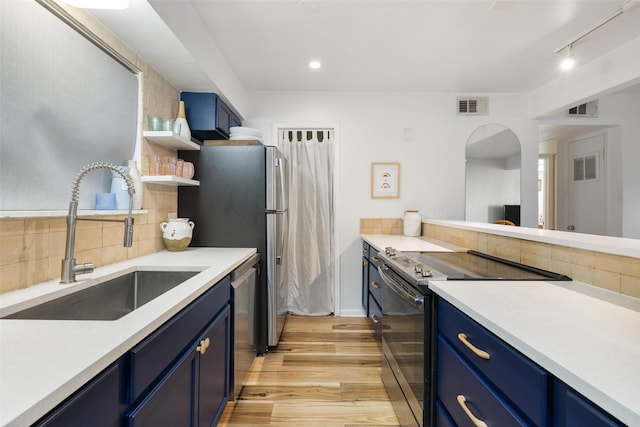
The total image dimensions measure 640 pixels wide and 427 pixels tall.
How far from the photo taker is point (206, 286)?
1209mm

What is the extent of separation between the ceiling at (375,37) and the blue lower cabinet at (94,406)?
1554 mm

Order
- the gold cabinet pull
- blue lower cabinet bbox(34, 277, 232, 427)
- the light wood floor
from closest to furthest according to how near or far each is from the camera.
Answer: blue lower cabinet bbox(34, 277, 232, 427)
the gold cabinet pull
the light wood floor

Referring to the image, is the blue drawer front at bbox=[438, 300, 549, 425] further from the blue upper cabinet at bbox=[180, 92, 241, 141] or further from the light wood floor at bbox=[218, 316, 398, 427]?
the blue upper cabinet at bbox=[180, 92, 241, 141]

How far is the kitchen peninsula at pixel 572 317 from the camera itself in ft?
1.69

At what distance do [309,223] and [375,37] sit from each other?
1.86 m

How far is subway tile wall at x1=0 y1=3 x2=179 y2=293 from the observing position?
3.44ft

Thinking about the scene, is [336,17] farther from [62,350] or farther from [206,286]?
[62,350]

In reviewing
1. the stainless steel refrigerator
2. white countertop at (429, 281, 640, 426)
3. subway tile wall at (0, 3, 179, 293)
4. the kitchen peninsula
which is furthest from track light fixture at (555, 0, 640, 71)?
subway tile wall at (0, 3, 179, 293)

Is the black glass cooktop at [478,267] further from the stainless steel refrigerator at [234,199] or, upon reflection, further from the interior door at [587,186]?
the interior door at [587,186]

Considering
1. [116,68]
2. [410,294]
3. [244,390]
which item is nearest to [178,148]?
[116,68]

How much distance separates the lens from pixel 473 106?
3178 mm

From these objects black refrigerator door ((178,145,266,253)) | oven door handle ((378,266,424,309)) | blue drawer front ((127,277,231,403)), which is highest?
black refrigerator door ((178,145,266,253))

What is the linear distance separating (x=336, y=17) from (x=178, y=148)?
4.88 ft

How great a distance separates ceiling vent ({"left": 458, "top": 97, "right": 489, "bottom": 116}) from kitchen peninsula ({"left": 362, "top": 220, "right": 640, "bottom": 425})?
7.13ft
